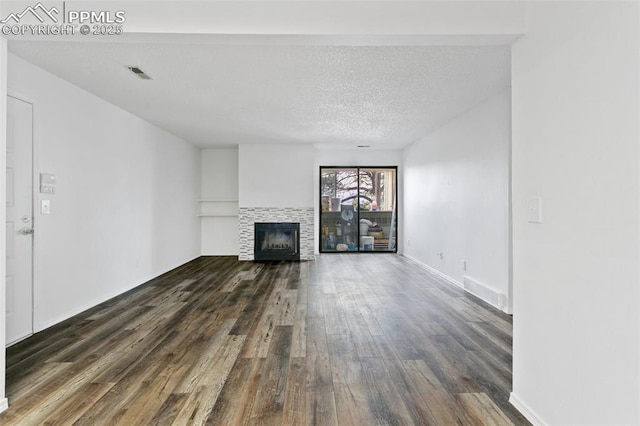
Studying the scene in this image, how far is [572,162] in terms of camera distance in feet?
5.17

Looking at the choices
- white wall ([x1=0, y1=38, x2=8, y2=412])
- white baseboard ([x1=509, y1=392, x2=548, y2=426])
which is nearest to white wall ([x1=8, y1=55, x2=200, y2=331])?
white wall ([x1=0, y1=38, x2=8, y2=412])

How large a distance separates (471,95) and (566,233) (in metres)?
2.89

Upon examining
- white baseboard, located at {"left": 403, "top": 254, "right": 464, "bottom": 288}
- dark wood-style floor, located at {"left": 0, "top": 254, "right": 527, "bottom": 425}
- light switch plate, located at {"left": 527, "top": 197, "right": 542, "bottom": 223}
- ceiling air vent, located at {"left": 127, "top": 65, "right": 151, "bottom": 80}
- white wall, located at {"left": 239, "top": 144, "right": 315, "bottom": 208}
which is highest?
ceiling air vent, located at {"left": 127, "top": 65, "right": 151, "bottom": 80}

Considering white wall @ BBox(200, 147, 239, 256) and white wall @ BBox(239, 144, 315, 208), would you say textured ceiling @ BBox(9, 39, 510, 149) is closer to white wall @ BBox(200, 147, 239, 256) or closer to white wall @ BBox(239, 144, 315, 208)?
white wall @ BBox(239, 144, 315, 208)

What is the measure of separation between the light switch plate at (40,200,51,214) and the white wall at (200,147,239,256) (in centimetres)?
447

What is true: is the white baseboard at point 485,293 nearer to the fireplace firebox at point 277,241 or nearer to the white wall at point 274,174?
the fireplace firebox at point 277,241

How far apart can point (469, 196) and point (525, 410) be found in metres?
3.17

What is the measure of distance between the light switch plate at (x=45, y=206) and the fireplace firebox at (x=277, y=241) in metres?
4.18

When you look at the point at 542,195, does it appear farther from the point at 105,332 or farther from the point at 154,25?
the point at 105,332

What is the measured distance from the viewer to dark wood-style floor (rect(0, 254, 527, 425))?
1937 mm

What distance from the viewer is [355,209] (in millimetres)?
8430

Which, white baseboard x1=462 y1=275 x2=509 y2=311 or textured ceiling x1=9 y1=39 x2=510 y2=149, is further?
white baseboard x1=462 y1=275 x2=509 y2=311

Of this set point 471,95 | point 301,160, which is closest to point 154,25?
point 471,95

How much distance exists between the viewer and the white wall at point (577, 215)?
1307 millimetres
